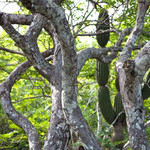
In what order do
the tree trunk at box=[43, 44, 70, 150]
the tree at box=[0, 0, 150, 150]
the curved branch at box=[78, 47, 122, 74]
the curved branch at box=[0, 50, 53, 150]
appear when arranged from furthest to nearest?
1. the curved branch at box=[78, 47, 122, 74]
2. the curved branch at box=[0, 50, 53, 150]
3. the tree trunk at box=[43, 44, 70, 150]
4. the tree at box=[0, 0, 150, 150]

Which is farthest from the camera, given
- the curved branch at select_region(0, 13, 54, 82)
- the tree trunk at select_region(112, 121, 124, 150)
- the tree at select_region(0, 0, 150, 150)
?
the tree trunk at select_region(112, 121, 124, 150)

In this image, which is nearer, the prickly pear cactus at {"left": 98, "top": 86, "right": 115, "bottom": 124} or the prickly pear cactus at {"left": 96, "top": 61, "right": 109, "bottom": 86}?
the prickly pear cactus at {"left": 98, "top": 86, "right": 115, "bottom": 124}

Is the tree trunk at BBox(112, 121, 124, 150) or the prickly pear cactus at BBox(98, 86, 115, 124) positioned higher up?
the prickly pear cactus at BBox(98, 86, 115, 124)

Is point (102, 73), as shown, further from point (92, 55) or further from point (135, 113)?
point (135, 113)

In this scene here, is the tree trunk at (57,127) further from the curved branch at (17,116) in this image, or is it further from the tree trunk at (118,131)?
the tree trunk at (118,131)

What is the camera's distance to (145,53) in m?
1.90

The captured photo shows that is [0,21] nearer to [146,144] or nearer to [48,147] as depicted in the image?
[48,147]

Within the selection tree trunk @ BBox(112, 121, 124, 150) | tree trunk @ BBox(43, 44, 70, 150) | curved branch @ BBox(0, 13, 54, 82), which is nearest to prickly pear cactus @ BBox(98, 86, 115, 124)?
tree trunk @ BBox(112, 121, 124, 150)

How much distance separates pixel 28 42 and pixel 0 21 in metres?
0.33

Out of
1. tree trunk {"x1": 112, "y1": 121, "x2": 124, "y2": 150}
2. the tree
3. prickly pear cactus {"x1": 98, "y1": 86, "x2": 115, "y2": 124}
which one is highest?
the tree

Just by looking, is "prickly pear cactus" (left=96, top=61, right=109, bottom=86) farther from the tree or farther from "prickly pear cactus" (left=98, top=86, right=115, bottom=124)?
the tree

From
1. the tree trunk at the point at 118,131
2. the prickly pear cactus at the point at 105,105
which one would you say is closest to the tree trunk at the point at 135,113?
the prickly pear cactus at the point at 105,105

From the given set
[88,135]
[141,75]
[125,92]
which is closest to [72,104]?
[88,135]

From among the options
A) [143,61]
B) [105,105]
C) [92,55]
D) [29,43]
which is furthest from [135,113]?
[105,105]
